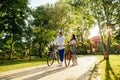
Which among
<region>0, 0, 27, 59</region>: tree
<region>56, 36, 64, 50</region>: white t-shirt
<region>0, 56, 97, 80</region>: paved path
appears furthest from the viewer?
<region>0, 0, 27, 59</region>: tree

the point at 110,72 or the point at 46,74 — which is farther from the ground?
the point at 46,74

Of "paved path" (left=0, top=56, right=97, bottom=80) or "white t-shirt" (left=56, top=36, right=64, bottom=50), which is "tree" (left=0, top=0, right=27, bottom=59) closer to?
"white t-shirt" (left=56, top=36, right=64, bottom=50)

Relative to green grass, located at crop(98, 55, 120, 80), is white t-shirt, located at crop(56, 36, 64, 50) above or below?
above

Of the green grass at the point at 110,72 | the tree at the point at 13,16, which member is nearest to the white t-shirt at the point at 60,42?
the green grass at the point at 110,72

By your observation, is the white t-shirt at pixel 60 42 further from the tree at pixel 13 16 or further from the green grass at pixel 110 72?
the tree at pixel 13 16

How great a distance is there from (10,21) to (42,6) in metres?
19.0

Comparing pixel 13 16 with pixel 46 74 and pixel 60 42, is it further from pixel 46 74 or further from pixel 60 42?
pixel 46 74

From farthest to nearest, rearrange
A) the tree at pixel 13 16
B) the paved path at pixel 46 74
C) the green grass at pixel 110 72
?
the tree at pixel 13 16, the green grass at pixel 110 72, the paved path at pixel 46 74

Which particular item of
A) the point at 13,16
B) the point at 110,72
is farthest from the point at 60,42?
the point at 13,16

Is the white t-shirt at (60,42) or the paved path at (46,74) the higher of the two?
the white t-shirt at (60,42)

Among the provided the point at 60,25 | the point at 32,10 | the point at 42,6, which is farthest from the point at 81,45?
the point at 32,10

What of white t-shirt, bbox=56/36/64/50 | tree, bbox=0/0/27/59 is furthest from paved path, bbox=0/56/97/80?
tree, bbox=0/0/27/59

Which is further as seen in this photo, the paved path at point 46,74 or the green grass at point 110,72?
the green grass at point 110,72

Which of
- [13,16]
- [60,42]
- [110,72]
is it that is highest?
[13,16]
